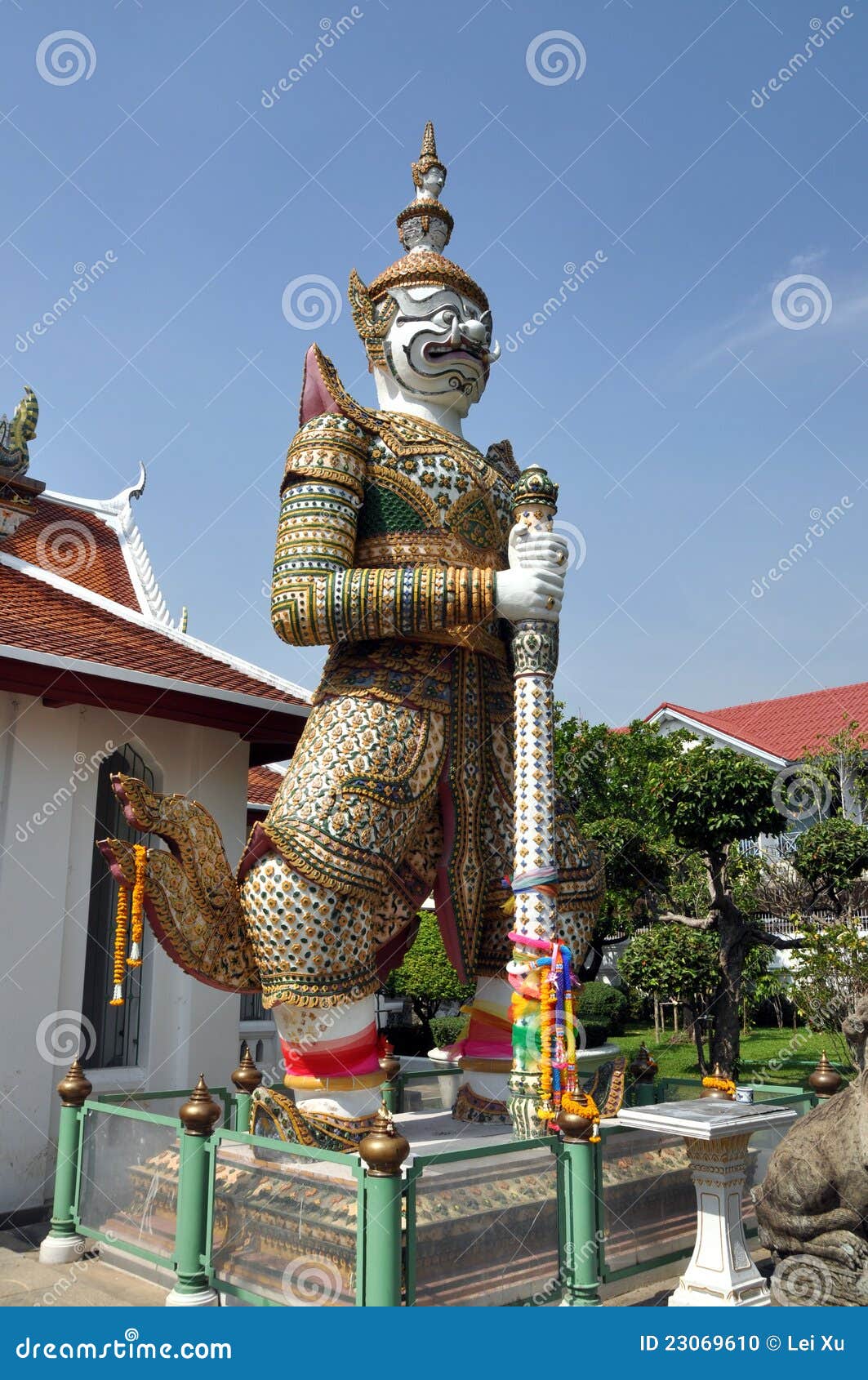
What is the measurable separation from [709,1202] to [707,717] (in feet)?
65.4

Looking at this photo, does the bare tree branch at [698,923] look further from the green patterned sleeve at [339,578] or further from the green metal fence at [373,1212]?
the green patterned sleeve at [339,578]

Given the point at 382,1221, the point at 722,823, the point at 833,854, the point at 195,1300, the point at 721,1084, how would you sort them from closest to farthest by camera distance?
the point at 382,1221
the point at 195,1300
the point at 721,1084
the point at 722,823
the point at 833,854

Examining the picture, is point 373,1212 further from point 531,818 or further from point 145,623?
point 145,623

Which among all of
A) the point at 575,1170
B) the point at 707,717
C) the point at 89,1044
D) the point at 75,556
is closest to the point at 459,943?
the point at 575,1170

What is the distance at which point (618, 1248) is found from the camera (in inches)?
168

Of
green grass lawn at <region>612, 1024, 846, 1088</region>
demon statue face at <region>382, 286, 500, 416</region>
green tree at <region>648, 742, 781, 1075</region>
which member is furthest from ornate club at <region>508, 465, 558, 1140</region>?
green grass lawn at <region>612, 1024, 846, 1088</region>

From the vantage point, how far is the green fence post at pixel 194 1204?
4082 mm

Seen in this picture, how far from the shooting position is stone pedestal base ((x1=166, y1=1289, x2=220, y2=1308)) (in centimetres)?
400

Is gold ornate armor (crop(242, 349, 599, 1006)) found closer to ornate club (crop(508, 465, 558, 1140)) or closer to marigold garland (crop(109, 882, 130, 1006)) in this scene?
ornate club (crop(508, 465, 558, 1140))

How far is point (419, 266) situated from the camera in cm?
572

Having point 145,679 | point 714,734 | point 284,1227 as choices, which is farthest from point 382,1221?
point 714,734

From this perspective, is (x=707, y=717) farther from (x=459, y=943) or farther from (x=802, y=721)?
(x=459, y=943)

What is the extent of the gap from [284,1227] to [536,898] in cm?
172

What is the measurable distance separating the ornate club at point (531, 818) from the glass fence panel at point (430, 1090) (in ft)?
6.24
